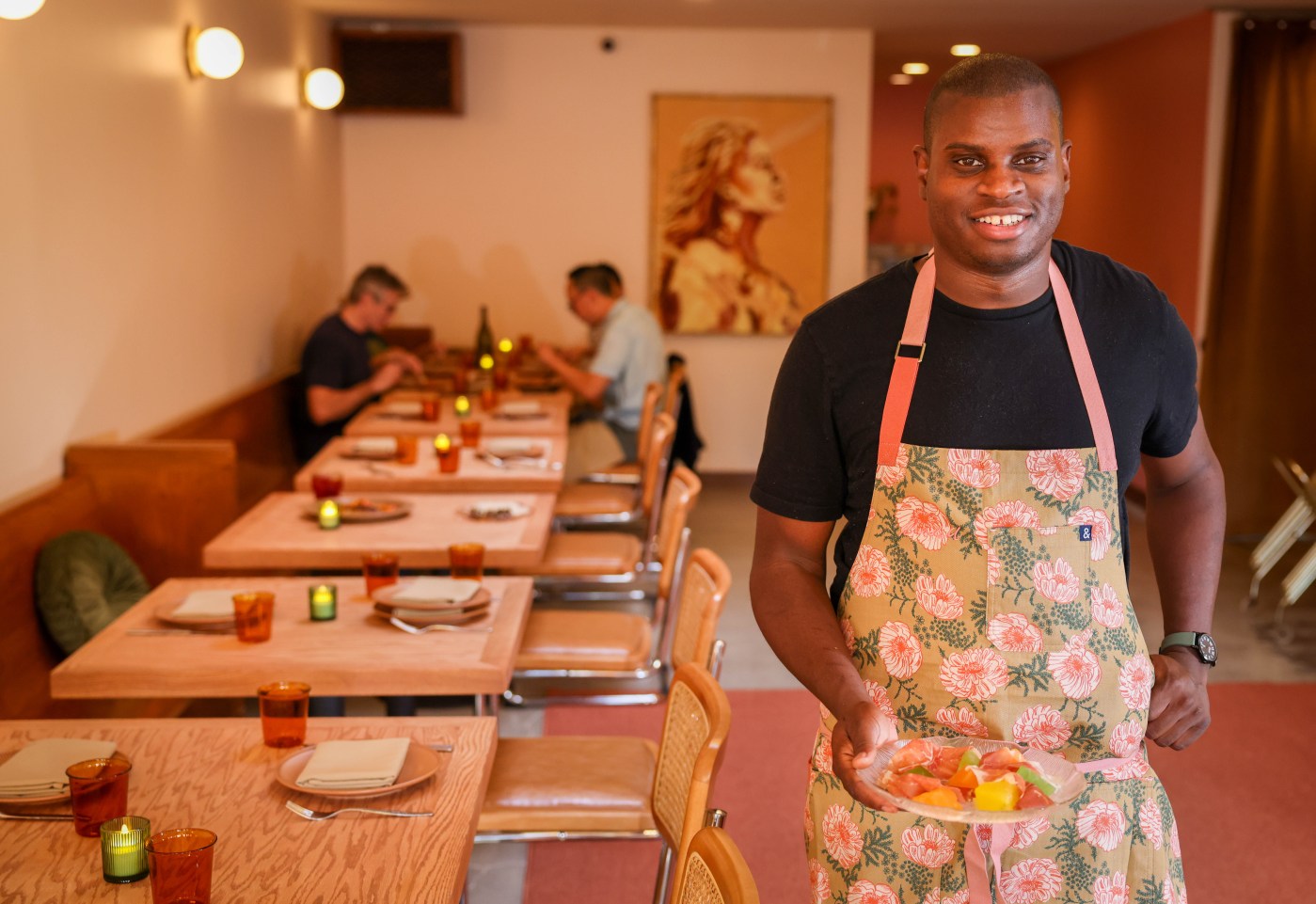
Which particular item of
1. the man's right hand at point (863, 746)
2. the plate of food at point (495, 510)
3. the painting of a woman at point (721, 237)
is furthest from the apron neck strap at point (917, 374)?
the painting of a woman at point (721, 237)

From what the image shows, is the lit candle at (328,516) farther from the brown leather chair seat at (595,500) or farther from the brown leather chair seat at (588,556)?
the brown leather chair seat at (595,500)

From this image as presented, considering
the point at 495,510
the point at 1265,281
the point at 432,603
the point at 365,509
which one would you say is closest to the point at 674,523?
the point at 495,510

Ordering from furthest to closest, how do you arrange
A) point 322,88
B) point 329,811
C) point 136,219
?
point 322,88
point 136,219
point 329,811

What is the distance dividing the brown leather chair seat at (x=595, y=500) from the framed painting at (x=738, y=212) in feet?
8.28

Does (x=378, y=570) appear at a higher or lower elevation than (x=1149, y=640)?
higher

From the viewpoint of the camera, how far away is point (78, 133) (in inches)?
152

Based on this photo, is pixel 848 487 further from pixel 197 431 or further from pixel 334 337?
pixel 334 337

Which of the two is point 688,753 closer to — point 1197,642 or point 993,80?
point 1197,642

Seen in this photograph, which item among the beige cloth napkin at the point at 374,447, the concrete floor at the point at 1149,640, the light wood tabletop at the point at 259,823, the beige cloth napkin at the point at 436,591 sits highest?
the beige cloth napkin at the point at 374,447

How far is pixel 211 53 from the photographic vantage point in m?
4.89

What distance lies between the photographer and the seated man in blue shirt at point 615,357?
6.21m

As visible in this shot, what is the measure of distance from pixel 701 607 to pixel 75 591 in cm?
168

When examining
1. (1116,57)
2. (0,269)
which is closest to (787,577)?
(0,269)

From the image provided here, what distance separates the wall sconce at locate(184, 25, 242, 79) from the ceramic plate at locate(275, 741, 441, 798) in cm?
367
